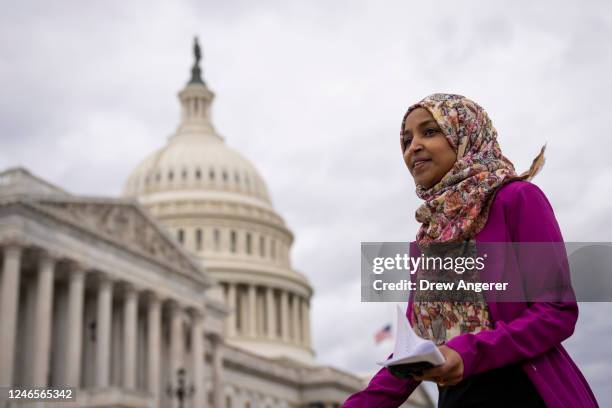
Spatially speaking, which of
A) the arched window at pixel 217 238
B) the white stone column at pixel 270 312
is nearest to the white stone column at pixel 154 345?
the white stone column at pixel 270 312

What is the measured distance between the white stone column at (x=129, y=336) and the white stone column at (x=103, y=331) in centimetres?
111

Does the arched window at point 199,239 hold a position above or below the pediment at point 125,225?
above

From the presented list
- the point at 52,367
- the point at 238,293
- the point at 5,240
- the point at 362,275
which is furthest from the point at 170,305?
the point at 362,275

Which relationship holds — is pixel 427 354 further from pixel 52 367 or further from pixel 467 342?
pixel 52 367

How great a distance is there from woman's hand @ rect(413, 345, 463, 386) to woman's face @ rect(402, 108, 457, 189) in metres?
0.93

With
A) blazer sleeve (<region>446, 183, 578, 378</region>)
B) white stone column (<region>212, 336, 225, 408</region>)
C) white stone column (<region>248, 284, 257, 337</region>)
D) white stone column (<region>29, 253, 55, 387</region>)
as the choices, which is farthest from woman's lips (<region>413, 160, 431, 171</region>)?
white stone column (<region>248, 284, 257, 337</region>)

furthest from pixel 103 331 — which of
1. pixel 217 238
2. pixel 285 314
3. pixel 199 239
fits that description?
pixel 285 314

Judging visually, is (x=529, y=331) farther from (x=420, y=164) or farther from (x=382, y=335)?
(x=382, y=335)

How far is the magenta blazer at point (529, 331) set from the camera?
3412mm

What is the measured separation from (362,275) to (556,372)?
0.83m

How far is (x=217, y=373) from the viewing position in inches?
2530

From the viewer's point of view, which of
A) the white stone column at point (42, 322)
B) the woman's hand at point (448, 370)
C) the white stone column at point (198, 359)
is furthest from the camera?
the white stone column at point (198, 359)

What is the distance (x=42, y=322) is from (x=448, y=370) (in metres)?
42.9

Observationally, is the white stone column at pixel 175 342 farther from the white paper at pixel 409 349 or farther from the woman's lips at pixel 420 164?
the white paper at pixel 409 349
